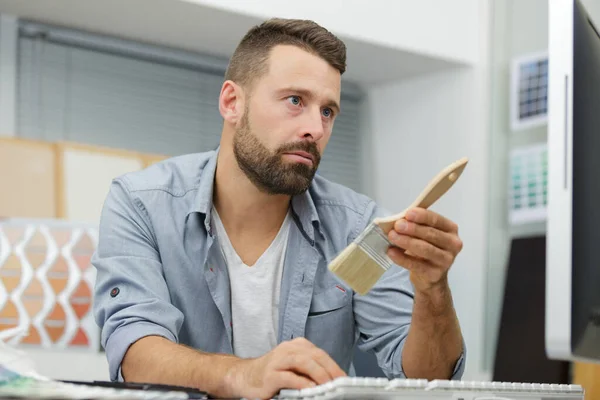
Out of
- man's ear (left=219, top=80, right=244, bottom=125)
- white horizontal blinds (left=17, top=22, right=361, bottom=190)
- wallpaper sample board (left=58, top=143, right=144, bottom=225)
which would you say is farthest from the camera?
white horizontal blinds (left=17, top=22, right=361, bottom=190)

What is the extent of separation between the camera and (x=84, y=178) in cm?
265

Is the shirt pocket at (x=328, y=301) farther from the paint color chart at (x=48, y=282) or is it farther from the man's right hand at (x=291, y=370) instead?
the paint color chart at (x=48, y=282)

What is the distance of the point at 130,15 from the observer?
9.01 ft

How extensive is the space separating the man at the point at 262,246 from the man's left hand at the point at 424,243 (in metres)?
0.09

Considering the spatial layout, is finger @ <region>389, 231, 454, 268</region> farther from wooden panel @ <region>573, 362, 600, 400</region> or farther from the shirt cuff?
wooden panel @ <region>573, 362, 600, 400</region>

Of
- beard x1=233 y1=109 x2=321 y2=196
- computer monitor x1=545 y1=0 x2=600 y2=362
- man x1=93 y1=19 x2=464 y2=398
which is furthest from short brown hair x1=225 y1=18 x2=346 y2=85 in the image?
computer monitor x1=545 y1=0 x2=600 y2=362

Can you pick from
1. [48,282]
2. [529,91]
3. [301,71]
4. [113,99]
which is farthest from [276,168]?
[529,91]

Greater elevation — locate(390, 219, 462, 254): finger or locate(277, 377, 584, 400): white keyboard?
locate(390, 219, 462, 254): finger

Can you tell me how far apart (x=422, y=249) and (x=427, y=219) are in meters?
0.05

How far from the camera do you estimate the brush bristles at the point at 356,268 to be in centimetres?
98

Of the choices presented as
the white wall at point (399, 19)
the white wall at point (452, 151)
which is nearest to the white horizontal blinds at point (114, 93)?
the white wall at point (399, 19)

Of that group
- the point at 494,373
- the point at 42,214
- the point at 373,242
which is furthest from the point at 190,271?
the point at 494,373

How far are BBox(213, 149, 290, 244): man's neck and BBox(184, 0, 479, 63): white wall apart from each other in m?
1.20

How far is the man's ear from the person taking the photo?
1.68 metres
